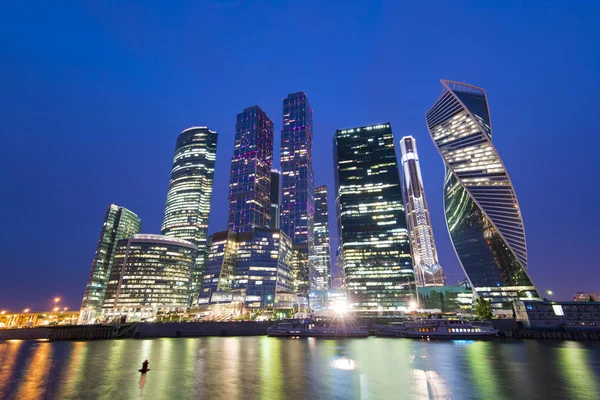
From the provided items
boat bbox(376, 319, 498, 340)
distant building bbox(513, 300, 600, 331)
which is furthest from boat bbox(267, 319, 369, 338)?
distant building bbox(513, 300, 600, 331)

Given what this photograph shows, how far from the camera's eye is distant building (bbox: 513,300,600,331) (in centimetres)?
9125

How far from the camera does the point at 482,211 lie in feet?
503

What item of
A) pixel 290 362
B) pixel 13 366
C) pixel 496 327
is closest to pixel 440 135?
pixel 496 327

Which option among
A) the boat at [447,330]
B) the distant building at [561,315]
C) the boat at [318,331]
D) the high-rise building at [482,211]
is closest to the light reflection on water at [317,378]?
the boat at [447,330]

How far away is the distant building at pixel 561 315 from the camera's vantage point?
91250mm

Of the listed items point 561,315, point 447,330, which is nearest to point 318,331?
point 447,330

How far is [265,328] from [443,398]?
114 metres

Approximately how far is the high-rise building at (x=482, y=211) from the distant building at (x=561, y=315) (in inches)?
2278

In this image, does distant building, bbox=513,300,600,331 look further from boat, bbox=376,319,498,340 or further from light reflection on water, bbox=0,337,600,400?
light reflection on water, bbox=0,337,600,400

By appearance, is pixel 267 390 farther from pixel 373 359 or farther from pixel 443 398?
pixel 373 359

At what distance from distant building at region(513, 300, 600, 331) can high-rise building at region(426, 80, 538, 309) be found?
190ft

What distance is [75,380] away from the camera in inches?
1391

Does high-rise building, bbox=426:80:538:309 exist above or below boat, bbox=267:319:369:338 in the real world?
above

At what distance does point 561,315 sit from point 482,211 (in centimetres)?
6761
